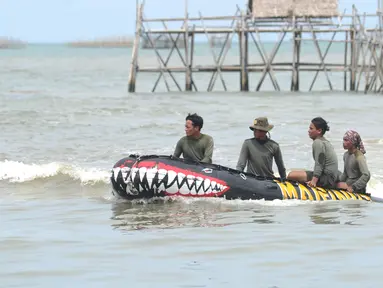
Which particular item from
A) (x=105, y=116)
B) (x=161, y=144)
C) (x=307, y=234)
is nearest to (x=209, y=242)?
(x=307, y=234)

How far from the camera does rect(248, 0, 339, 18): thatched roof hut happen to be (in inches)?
1467

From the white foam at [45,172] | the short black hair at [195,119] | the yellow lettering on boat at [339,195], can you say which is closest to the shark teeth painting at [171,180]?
the short black hair at [195,119]

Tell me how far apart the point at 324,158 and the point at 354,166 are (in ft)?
1.30

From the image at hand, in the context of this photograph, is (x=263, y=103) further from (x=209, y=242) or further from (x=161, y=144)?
(x=209, y=242)

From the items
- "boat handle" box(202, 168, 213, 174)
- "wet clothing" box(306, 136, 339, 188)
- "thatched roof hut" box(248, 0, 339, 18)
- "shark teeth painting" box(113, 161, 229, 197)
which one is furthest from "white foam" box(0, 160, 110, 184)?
"thatched roof hut" box(248, 0, 339, 18)

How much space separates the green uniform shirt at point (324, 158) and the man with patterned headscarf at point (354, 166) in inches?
6.3

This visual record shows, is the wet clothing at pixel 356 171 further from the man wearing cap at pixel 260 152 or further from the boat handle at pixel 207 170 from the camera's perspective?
the boat handle at pixel 207 170

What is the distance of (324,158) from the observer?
40.2ft

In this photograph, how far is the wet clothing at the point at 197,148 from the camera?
500 inches

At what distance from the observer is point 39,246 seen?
988cm

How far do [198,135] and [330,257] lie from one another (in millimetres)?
3755

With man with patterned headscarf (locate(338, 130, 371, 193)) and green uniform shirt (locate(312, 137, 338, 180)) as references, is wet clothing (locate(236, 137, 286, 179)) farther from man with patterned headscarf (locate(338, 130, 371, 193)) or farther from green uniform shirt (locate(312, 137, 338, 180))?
man with patterned headscarf (locate(338, 130, 371, 193))

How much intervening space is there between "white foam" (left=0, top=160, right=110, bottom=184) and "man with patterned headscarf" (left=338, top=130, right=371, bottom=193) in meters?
5.13

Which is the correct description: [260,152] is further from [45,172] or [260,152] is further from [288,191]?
[45,172]
